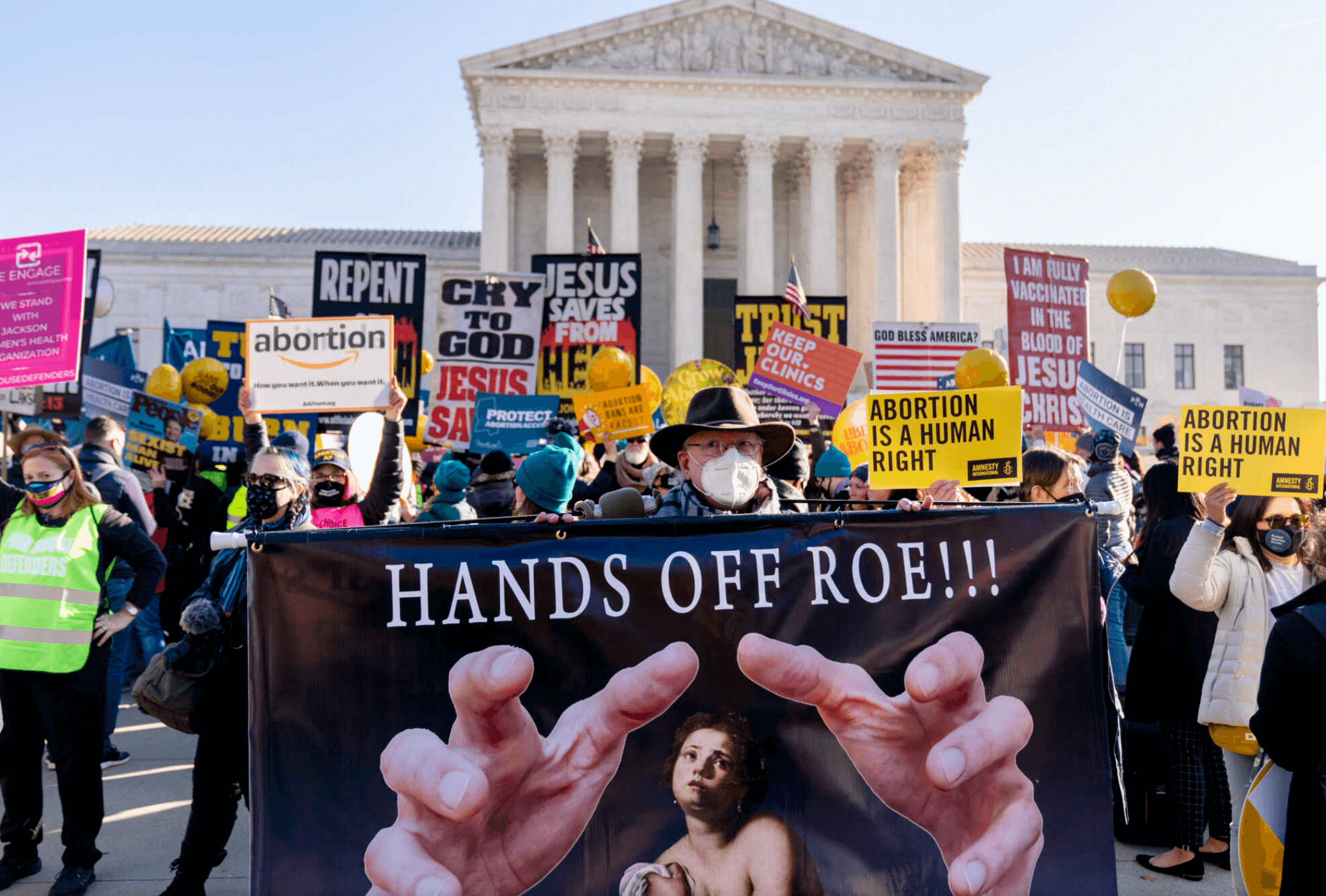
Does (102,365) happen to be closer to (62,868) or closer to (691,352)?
(62,868)

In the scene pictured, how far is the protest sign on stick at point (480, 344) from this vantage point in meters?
10.5

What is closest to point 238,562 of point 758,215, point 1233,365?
point 758,215

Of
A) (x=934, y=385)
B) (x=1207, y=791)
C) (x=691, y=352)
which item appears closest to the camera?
(x=1207, y=791)

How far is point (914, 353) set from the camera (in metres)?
13.2

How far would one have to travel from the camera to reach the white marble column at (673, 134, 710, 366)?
37.2m

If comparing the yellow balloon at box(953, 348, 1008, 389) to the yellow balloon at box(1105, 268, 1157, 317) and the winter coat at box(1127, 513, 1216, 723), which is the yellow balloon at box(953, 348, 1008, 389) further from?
the winter coat at box(1127, 513, 1216, 723)

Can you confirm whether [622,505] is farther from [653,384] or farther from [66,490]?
[653,384]

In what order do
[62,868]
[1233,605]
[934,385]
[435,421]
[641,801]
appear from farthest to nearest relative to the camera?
1. [934,385]
2. [435,421]
3. [62,868]
4. [1233,605]
5. [641,801]

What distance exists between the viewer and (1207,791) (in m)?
5.12

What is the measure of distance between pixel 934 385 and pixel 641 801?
10.3m

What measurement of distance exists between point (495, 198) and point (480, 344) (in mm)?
28044

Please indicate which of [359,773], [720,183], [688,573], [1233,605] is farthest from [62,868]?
[720,183]

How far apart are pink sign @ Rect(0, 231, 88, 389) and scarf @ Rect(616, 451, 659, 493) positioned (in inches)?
A: 156

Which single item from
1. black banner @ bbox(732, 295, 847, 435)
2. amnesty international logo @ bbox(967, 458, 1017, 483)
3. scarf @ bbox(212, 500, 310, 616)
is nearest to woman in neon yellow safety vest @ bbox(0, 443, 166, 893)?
scarf @ bbox(212, 500, 310, 616)
